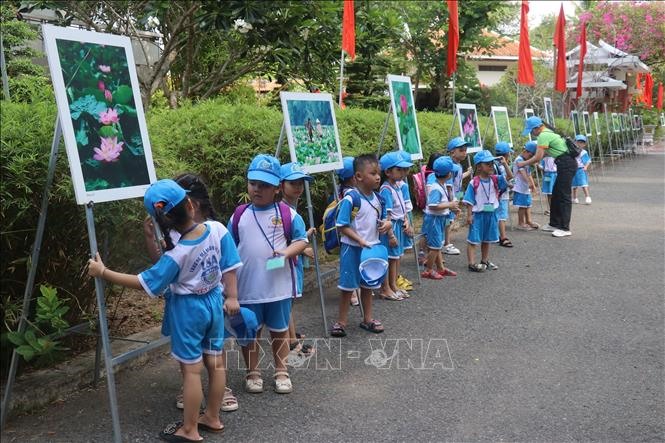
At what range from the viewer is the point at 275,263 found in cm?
389

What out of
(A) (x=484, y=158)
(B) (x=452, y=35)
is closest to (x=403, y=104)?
(A) (x=484, y=158)

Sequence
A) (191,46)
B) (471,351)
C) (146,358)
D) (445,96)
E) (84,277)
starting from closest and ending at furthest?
(84,277) < (146,358) < (471,351) < (191,46) < (445,96)

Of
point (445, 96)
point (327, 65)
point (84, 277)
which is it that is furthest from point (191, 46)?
point (445, 96)

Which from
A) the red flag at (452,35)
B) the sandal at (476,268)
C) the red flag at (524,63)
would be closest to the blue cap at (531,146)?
the red flag at (452,35)

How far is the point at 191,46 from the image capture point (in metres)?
9.32

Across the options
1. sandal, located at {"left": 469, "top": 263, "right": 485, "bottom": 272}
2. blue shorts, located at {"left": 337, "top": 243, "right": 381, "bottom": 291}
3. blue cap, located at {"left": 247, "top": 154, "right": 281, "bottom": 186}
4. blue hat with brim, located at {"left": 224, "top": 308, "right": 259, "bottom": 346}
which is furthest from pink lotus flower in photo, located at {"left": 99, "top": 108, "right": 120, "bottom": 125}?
sandal, located at {"left": 469, "top": 263, "right": 485, "bottom": 272}

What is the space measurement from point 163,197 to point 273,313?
4.14 ft

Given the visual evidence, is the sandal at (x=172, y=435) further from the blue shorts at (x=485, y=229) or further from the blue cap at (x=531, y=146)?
the blue cap at (x=531, y=146)

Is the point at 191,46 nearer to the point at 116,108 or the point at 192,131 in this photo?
the point at 192,131

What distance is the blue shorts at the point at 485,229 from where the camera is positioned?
756cm

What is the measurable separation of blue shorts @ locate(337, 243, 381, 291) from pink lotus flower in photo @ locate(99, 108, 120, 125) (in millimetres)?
2201

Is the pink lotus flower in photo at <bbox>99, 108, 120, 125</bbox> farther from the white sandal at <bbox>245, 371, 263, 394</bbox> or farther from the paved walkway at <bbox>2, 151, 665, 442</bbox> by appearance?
the white sandal at <bbox>245, 371, 263, 394</bbox>

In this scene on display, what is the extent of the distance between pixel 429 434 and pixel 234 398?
1.18m

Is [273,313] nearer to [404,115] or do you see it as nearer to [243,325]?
[243,325]
